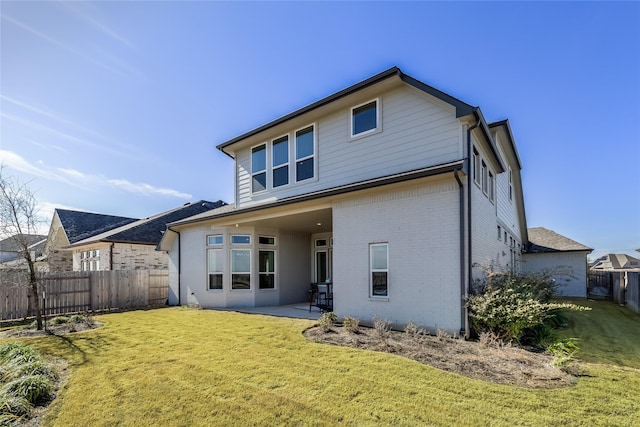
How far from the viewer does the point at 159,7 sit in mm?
8711

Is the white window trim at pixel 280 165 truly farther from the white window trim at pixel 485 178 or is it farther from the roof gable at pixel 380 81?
the white window trim at pixel 485 178

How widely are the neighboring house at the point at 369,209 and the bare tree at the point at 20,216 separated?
519 cm

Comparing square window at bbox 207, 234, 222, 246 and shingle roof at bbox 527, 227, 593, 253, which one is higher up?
square window at bbox 207, 234, 222, 246

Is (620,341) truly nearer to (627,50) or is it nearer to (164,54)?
(627,50)

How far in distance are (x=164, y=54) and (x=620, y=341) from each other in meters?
15.1

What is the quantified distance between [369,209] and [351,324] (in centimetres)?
313

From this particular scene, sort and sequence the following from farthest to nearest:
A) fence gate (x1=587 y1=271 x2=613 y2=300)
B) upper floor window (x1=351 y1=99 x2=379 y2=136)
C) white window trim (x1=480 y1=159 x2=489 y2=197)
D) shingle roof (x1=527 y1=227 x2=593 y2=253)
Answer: shingle roof (x1=527 y1=227 x2=593 y2=253), fence gate (x1=587 y1=271 x2=613 y2=300), white window trim (x1=480 y1=159 x2=489 y2=197), upper floor window (x1=351 y1=99 x2=379 y2=136)

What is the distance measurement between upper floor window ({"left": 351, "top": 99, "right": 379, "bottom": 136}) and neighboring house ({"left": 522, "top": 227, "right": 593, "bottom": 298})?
14966 mm

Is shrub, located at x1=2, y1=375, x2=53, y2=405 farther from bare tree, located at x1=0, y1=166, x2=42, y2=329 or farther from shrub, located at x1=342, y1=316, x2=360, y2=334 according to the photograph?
bare tree, located at x1=0, y1=166, x2=42, y2=329

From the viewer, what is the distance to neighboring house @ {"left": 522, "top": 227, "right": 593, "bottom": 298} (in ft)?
60.8

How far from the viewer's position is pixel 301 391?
451 cm

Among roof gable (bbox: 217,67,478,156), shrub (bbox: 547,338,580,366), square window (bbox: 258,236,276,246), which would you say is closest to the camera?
shrub (bbox: 547,338,580,366)

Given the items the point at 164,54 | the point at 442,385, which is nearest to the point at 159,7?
the point at 164,54

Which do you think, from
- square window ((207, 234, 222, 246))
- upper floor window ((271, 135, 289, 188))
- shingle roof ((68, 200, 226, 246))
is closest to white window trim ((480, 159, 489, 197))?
upper floor window ((271, 135, 289, 188))
